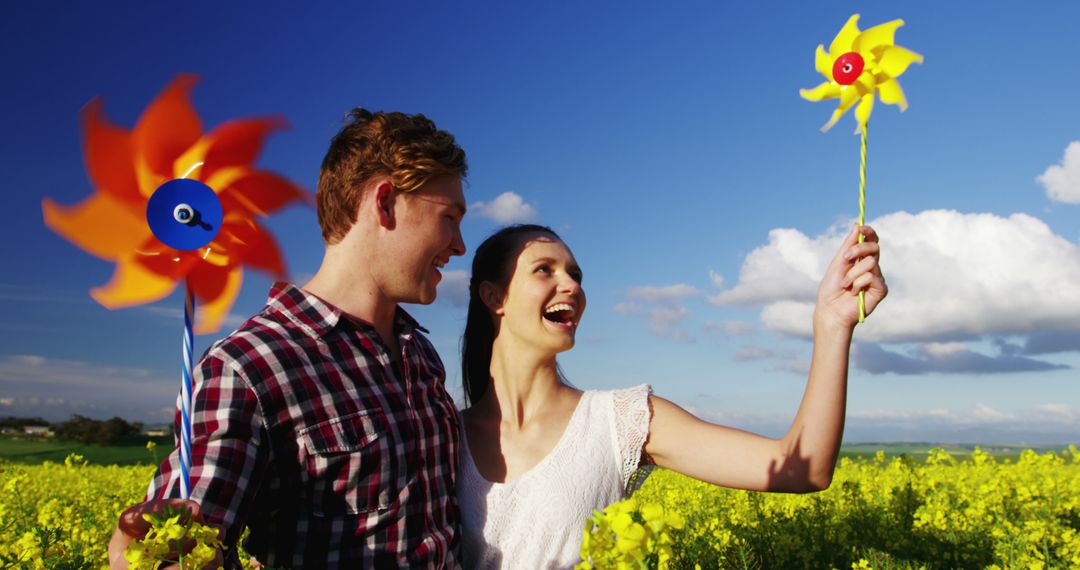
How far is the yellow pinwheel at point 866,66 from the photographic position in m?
→ 2.27

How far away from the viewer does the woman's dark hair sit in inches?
124

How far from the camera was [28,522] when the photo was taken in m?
4.38

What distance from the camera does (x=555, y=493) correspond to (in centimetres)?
266

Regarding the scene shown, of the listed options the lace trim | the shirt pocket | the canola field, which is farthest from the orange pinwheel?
the lace trim

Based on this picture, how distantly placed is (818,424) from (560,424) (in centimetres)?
99

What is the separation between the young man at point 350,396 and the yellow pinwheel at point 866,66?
1233 millimetres

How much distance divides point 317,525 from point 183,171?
1060 millimetres

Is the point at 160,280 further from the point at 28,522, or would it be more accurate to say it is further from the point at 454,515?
the point at 28,522

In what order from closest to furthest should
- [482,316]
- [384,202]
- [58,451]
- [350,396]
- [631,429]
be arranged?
[350,396]
[384,202]
[631,429]
[482,316]
[58,451]

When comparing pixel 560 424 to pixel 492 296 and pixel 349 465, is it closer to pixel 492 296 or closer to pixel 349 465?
pixel 492 296

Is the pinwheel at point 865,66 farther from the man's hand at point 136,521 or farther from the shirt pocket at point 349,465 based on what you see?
the man's hand at point 136,521

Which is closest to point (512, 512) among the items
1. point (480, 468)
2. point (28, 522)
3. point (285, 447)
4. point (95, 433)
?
point (480, 468)

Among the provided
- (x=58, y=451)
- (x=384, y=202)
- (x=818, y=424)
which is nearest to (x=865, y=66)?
(x=818, y=424)

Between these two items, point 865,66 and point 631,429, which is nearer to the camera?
point 865,66
